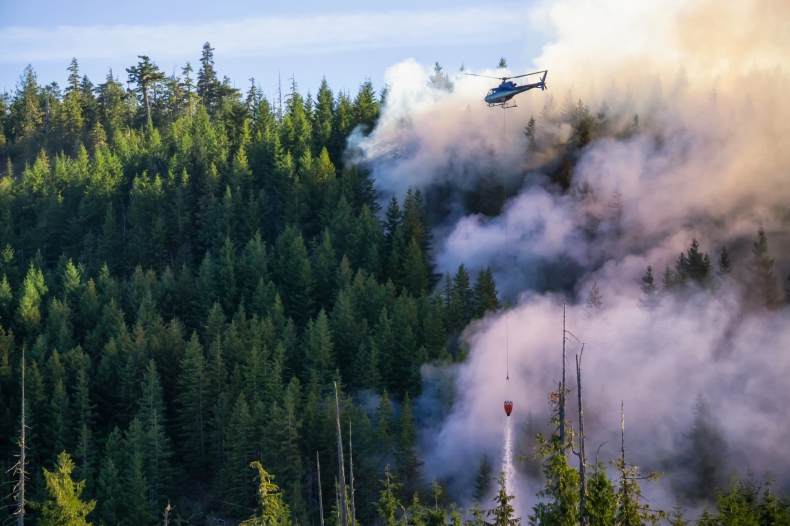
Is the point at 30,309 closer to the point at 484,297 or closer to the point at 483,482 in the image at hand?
the point at 484,297

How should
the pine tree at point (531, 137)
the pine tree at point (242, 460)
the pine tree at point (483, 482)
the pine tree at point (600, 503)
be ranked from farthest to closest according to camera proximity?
the pine tree at point (531, 137) → the pine tree at point (242, 460) → the pine tree at point (483, 482) → the pine tree at point (600, 503)

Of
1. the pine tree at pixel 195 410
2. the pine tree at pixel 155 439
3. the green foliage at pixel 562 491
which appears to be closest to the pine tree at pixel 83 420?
the pine tree at pixel 155 439

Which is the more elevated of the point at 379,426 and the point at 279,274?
the point at 279,274

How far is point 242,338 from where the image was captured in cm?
7600

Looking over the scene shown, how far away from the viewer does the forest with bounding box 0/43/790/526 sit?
61.0 m

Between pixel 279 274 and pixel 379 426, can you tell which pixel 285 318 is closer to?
pixel 279 274

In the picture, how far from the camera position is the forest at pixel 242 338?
61.0 m

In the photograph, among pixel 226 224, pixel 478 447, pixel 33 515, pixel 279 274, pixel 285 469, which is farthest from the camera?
pixel 226 224

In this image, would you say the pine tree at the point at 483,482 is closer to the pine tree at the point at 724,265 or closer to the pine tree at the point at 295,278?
the pine tree at the point at 295,278

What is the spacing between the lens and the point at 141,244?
10219 cm

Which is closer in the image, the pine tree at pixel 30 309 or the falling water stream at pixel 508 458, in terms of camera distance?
the falling water stream at pixel 508 458

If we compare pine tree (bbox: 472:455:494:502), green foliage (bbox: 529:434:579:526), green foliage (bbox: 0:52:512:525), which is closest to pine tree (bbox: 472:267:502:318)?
green foliage (bbox: 0:52:512:525)

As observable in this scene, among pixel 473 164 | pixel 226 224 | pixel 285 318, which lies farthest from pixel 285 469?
pixel 473 164

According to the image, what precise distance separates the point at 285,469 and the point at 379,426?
7232mm
